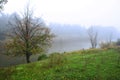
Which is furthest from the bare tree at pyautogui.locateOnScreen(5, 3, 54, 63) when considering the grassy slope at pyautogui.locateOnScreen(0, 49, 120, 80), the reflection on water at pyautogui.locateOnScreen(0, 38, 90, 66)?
the grassy slope at pyautogui.locateOnScreen(0, 49, 120, 80)

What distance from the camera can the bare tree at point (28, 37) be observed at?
81.4 ft

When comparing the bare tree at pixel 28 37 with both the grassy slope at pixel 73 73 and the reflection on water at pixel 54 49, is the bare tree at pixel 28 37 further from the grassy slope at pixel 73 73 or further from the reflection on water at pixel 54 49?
the grassy slope at pixel 73 73

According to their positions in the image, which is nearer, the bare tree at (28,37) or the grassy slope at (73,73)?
the grassy slope at (73,73)

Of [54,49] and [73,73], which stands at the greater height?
[54,49]

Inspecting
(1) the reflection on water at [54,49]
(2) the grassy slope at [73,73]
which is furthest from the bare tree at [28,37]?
(2) the grassy slope at [73,73]

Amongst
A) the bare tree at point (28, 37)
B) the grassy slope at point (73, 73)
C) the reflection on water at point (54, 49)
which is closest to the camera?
the grassy slope at point (73, 73)

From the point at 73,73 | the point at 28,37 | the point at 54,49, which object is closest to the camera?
the point at 73,73

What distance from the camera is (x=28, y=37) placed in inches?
995

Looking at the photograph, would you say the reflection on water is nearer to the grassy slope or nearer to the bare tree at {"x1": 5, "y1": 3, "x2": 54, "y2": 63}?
the bare tree at {"x1": 5, "y1": 3, "x2": 54, "y2": 63}

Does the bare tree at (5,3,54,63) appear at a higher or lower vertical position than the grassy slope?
higher

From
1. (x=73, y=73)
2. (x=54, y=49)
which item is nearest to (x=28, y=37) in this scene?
(x=73, y=73)

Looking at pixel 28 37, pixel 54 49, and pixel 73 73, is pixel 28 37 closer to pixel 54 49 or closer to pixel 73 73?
pixel 73 73

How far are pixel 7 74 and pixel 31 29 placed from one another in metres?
10.5

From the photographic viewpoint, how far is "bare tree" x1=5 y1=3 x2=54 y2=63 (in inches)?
977
